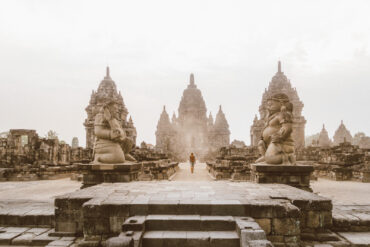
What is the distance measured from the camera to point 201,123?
163 feet

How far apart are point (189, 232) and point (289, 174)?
3417 millimetres

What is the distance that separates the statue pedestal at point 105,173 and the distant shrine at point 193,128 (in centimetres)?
3650

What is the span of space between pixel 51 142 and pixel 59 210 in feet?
44.8

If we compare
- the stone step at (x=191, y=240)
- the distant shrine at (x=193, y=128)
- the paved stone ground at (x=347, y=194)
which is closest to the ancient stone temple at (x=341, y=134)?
the distant shrine at (x=193, y=128)

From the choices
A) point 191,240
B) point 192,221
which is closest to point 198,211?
point 192,221

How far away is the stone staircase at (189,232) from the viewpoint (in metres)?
3.04

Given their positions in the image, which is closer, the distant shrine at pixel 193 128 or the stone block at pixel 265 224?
the stone block at pixel 265 224

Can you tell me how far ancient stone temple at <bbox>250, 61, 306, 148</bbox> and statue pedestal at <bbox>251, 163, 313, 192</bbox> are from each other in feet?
88.3

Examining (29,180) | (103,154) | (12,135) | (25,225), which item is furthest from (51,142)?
(25,225)

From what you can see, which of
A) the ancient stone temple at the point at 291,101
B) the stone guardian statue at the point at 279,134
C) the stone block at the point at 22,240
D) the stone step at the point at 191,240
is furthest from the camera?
the ancient stone temple at the point at 291,101

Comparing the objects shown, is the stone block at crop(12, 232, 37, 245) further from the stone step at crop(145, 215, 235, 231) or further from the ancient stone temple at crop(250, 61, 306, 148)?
the ancient stone temple at crop(250, 61, 306, 148)

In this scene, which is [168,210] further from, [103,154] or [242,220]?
[103,154]

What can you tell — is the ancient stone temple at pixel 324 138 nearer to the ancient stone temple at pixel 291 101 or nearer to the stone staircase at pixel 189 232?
the ancient stone temple at pixel 291 101

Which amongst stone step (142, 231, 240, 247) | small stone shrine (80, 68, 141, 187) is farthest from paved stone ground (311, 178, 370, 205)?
small stone shrine (80, 68, 141, 187)
